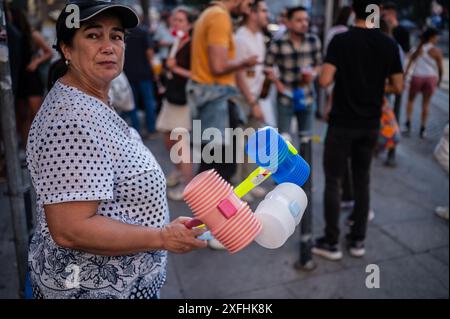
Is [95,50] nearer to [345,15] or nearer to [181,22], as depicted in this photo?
[181,22]

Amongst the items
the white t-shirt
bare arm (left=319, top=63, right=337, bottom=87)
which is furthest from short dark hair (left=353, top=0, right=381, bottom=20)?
the white t-shirt

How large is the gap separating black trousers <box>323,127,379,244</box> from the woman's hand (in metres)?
2.40

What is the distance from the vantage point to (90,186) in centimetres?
131

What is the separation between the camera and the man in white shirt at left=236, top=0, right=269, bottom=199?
14.9 ft

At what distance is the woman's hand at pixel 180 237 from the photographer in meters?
1.28

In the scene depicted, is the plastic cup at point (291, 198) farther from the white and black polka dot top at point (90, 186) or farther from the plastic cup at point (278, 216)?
the white and black polka dot top at point (90, 186)

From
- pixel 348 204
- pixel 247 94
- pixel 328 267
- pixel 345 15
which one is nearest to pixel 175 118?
pixel 247 94

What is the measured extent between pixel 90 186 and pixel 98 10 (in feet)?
1.89

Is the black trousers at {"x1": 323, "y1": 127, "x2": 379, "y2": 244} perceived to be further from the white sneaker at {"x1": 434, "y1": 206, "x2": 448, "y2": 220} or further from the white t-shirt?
the white t-shirt

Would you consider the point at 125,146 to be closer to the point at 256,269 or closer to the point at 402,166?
the point at 256,269

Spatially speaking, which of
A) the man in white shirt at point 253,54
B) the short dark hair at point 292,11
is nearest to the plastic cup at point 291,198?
the man in white shirt at point 253,54
